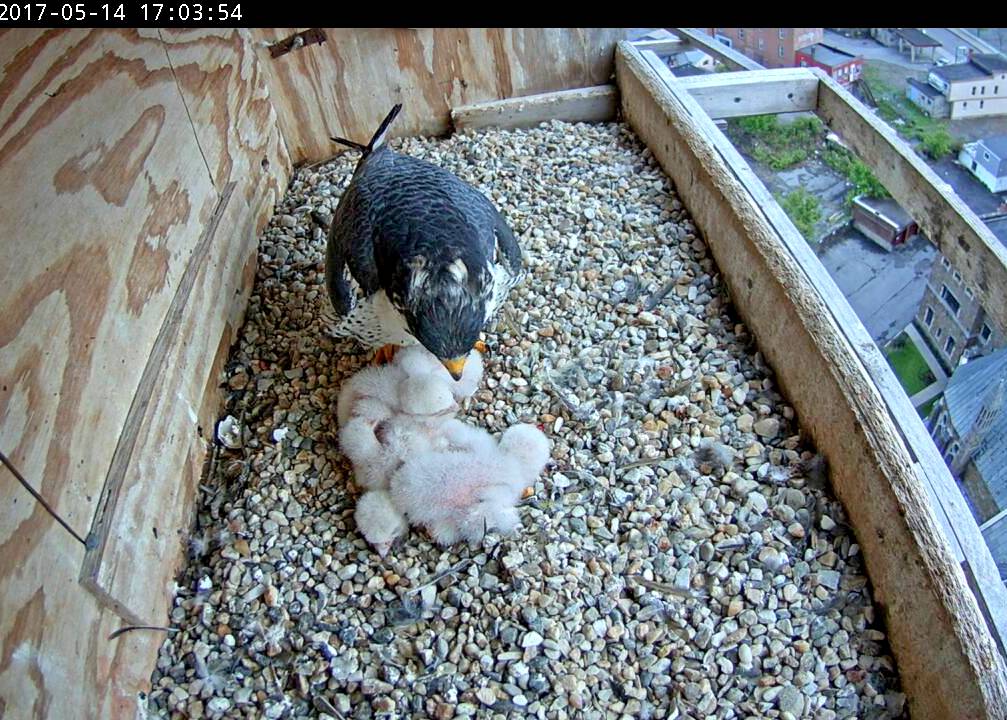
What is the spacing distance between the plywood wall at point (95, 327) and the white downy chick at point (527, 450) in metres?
0.76

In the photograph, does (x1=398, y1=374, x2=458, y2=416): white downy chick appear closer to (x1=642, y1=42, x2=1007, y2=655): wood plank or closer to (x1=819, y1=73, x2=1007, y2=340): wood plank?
(x1=642, y1=42, x2=1007, y2=655): wood plank

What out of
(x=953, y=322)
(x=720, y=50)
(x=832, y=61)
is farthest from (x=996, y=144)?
(x=720, y=50)

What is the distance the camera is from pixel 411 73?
110 inches

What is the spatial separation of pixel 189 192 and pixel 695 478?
1454mm

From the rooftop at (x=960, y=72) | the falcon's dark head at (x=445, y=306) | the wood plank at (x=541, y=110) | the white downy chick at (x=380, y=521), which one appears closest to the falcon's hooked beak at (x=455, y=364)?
the falcon's dark head at (x=445, y=306)

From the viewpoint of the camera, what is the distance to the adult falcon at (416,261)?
5.18 ft

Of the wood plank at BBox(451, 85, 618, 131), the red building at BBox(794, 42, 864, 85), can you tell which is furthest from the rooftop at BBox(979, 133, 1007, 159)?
the wood plank at BBox(451, 85, 618, 131)

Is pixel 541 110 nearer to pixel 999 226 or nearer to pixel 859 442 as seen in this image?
pixel 999 226

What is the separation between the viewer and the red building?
223 centimetres

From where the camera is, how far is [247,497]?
180 centimetres

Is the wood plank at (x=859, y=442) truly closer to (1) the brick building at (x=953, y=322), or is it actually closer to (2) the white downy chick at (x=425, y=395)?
(1) the brick building at (x=953, y=322)

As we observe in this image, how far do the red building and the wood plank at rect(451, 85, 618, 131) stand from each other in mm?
787
